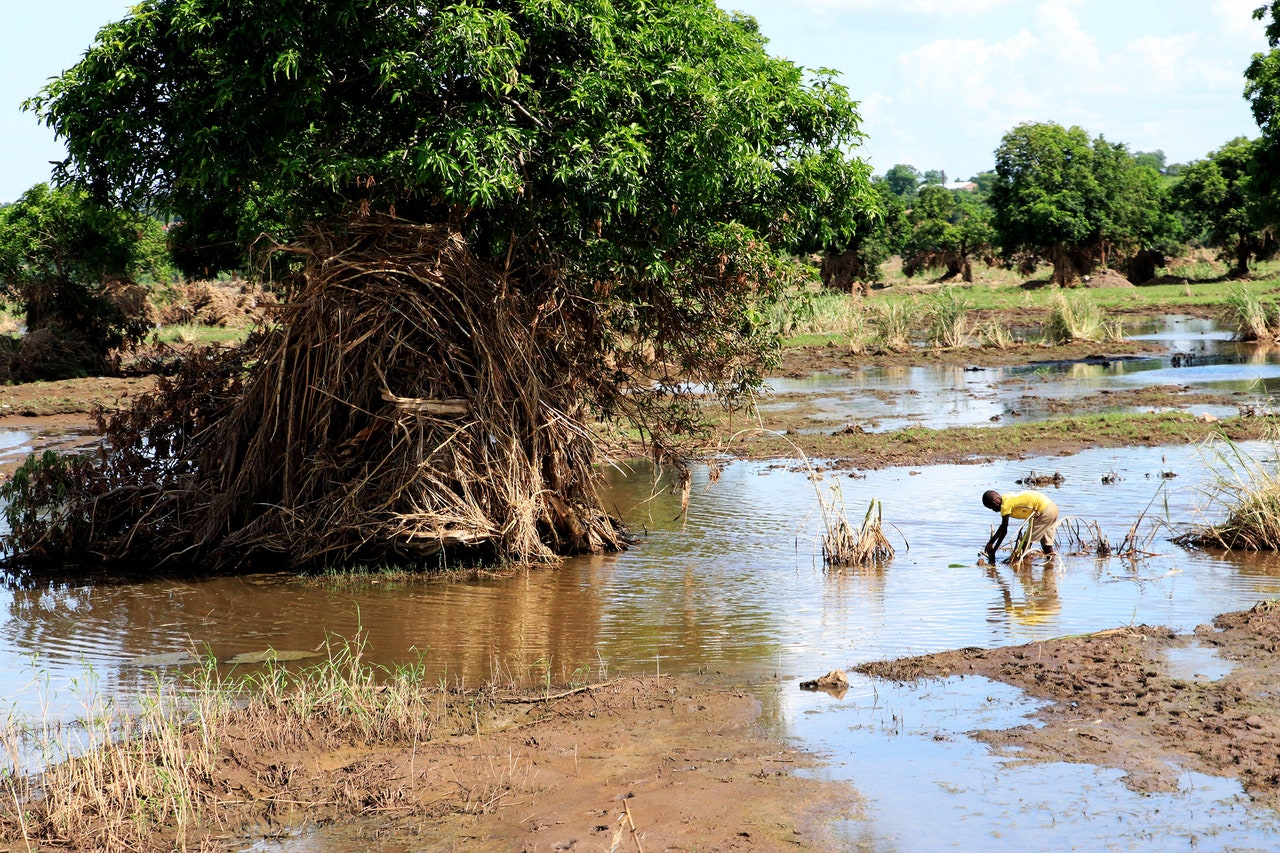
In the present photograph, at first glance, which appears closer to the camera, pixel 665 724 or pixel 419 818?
pixel 419 818

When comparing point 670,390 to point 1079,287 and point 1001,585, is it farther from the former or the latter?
point 1079,287

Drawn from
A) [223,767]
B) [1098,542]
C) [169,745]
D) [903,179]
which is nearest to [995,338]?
[1098,542]

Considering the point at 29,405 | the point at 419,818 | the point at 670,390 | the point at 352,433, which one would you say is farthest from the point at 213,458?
the point at 29,405

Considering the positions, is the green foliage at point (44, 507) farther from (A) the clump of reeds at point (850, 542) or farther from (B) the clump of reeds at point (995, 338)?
(B) the clump of reeds at point (995, 338)

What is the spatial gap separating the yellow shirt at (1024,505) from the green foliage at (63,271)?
68.1ft

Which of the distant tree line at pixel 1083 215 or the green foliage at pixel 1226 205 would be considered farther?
the green foliage at pixel 1226 205

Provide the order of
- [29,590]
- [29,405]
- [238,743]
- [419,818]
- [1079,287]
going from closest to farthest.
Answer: [419,818], [238,743], [29,590], [29,405], [1079,287]

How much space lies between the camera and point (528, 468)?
34.0 ft

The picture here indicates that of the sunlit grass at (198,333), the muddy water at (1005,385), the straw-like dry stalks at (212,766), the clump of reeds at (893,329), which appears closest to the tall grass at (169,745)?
the straw-like dry stalks at (212,766)

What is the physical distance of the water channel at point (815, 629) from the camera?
5.07 m

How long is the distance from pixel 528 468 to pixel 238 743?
15.7ft

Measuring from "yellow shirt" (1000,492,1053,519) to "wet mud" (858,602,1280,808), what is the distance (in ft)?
7.05

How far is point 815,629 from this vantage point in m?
8.27

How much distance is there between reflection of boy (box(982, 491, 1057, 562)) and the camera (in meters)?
9.91
